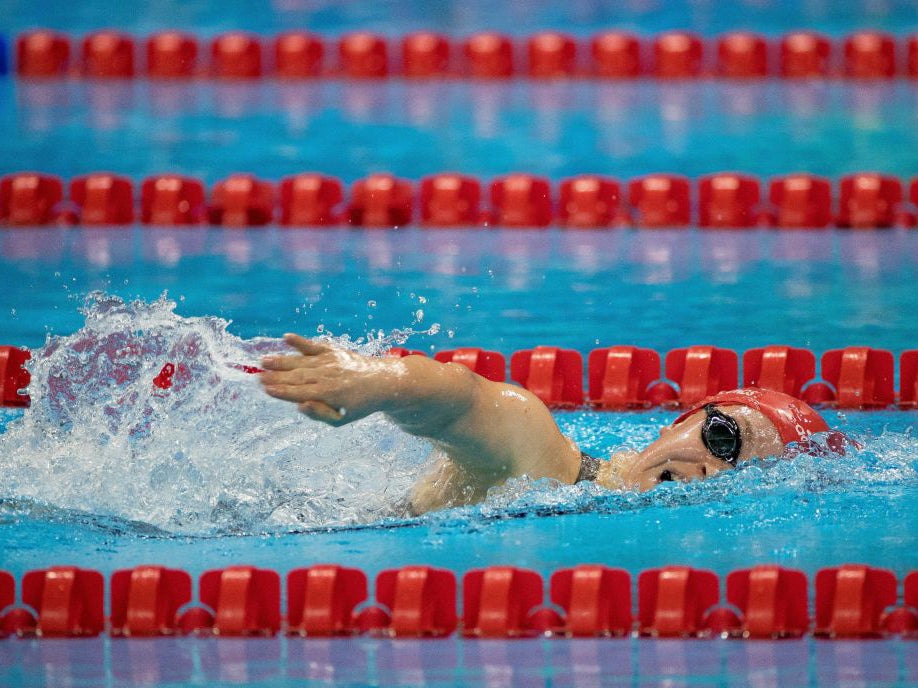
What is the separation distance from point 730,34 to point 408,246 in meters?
3.53

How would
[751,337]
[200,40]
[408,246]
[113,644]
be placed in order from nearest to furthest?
[113,644]
[751,337]
[408,246]
[200,40]

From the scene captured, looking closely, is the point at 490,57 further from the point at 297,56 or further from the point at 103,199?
the point at 103,199

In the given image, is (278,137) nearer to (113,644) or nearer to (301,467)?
(301,467)

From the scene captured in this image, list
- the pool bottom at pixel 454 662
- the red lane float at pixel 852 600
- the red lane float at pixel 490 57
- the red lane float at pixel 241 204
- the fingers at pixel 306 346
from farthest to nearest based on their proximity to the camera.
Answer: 1. the red lane float at pixel 490 57
2. the red lane float at pixel 241 204
3. the red lane float at pixel 852 600
4. the pool bottom at pixel 454 662
5. the fingers at pixel 306 346

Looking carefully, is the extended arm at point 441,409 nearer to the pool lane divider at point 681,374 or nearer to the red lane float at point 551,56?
the pool lane divider at point 681,374

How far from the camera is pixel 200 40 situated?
10.1 metres

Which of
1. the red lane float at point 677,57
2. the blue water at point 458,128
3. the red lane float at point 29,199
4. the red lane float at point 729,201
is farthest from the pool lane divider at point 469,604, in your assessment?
the red lane float at point 677,57

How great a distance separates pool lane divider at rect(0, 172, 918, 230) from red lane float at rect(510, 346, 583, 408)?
2059 mm

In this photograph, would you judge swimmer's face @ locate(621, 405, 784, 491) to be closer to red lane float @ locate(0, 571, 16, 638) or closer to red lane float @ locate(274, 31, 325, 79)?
red lane float @ locate(0, 571, 16, 638)

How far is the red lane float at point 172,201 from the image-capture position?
296 inches

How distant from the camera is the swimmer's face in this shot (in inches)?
153

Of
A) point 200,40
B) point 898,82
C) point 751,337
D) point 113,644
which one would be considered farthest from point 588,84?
point 113,644

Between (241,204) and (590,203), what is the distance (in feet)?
5.58

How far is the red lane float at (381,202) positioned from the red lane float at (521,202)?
43 centimetres
